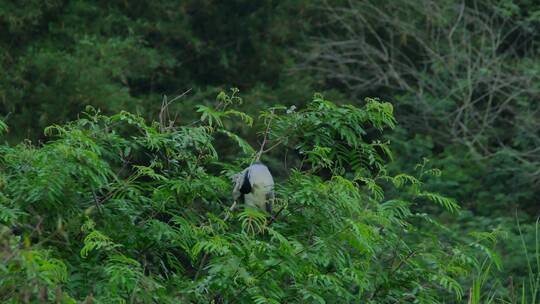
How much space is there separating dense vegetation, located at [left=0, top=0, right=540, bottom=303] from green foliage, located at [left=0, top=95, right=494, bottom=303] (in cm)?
1

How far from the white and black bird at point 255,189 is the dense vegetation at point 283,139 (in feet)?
0.24

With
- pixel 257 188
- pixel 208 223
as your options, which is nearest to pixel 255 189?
pixel 257 188

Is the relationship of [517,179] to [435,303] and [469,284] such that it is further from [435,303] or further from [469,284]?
[435,303]

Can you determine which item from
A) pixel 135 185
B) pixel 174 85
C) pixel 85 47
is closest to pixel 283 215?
pixel 135 185

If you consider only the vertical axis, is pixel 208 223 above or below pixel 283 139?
below

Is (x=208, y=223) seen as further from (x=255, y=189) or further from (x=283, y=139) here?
(x=283, y=139)

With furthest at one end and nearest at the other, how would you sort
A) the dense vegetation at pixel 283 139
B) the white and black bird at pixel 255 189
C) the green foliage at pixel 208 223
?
the white and black bird at pixel 255 189, the dense vegetation at pixel 283 139, the green foliage at pixel 208 223

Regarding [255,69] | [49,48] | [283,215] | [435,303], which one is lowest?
[255,69]

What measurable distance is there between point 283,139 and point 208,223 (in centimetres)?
59

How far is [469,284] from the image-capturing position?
35.7 ft

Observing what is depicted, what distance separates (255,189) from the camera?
4941mm

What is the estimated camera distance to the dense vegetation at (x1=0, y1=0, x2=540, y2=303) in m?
4.57

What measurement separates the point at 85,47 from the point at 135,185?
7902 millimetres

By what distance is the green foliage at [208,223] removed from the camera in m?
4.39
